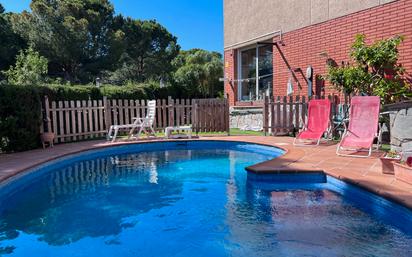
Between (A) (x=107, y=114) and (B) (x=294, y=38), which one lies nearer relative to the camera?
(A) (x=107, y=114)

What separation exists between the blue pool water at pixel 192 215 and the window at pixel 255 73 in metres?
6.51

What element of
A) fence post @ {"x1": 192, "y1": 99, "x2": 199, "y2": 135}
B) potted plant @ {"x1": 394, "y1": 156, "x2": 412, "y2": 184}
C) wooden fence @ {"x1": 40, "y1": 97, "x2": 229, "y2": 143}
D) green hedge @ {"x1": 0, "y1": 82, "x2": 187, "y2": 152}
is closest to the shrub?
wooden fence @ {"x1": 40, "y1": 97, "x2": 229, "y2": 143}

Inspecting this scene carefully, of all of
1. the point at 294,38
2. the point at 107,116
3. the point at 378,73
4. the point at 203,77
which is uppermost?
the point at 203,77

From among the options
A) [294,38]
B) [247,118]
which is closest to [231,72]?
[247,118]

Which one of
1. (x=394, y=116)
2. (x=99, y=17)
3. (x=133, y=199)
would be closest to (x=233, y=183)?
(x=133, y=199)

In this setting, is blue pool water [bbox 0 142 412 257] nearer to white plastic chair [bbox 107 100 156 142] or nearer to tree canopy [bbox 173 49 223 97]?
white plastic chair [bbox 107 100 156 142]

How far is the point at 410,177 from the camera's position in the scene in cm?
428

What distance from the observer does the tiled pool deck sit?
425 cm

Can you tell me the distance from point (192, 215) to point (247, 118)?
883cm

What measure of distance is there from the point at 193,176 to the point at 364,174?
2.95m

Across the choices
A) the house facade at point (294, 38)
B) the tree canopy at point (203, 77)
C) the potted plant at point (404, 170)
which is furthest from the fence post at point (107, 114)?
the tree canopy at point (203, 77)

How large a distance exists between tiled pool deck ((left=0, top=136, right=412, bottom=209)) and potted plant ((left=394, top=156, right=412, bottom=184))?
67 millimetres

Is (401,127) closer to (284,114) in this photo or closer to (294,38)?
(284,114)

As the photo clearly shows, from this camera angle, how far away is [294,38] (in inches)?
429
